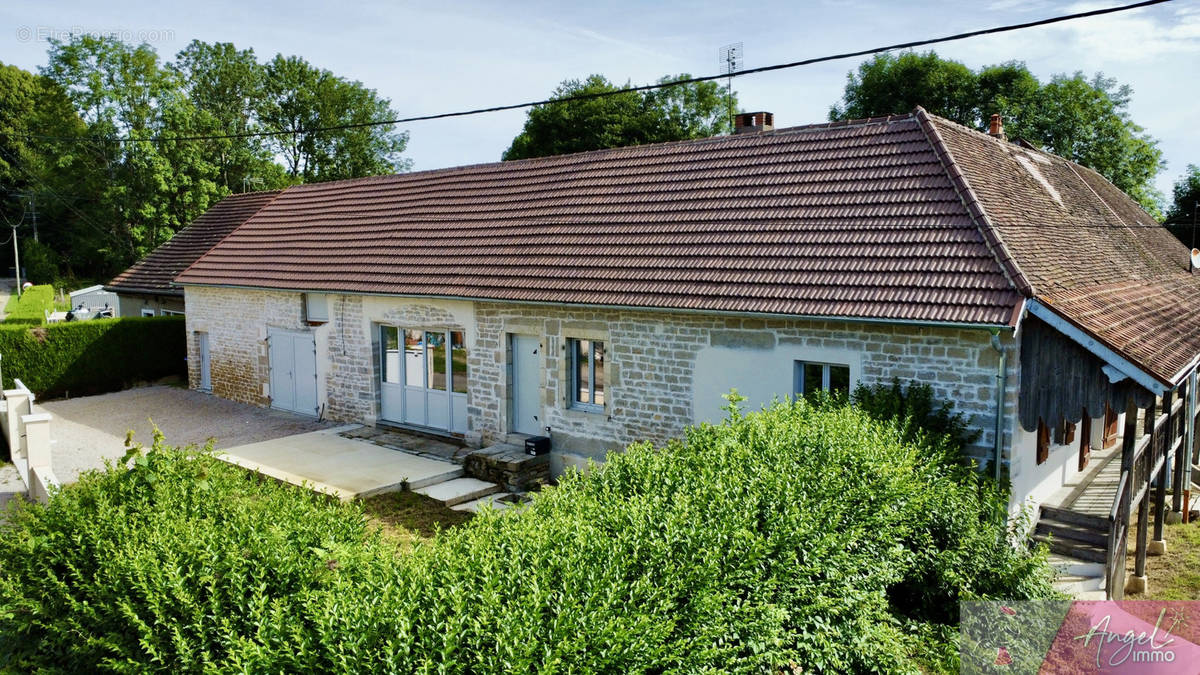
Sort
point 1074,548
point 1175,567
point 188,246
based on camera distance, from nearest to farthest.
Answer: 1. point 1074,548
2. point 1175,567
3. point 188,246

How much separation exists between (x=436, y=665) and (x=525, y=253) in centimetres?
1070

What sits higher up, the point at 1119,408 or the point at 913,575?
the point at 1119,408

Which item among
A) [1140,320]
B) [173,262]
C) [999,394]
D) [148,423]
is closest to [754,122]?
[1140,320]

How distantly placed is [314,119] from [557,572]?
52283 mm

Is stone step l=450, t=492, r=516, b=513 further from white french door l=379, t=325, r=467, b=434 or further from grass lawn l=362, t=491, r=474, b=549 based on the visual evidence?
white french door l=379, t=325, r=467, b=434

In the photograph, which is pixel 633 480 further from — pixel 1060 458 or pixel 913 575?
pixel 1060 458

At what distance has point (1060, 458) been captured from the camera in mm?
12383

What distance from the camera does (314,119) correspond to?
168ft

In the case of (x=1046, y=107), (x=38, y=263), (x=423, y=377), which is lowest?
(x=423, y=377)

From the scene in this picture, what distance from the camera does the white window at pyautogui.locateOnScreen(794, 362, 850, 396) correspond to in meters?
10.5

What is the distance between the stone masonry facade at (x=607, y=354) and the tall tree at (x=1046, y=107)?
29.0 m

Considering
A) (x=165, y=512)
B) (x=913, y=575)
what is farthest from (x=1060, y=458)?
(x=165, y=512)

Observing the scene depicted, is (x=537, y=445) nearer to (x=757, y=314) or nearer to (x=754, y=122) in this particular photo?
(x=757, y=314)

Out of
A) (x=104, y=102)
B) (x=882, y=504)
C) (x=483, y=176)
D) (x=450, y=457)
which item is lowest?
(x=450, y=457)
